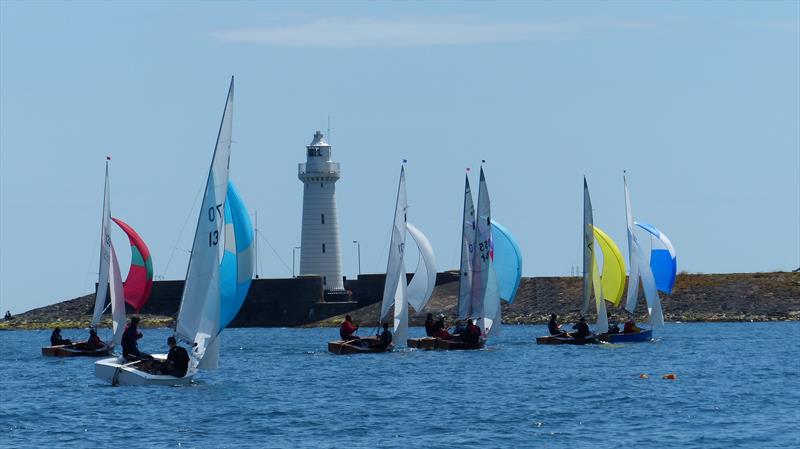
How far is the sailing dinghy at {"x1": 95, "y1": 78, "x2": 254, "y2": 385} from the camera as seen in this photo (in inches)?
1439

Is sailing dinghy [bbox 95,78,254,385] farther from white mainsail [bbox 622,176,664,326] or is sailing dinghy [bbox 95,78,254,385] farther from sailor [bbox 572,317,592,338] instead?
white mainsail [bbox 622,176,664,326]

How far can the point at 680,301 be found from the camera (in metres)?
86.2

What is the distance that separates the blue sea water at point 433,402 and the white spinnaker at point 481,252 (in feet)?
8.52

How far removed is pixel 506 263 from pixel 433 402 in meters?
24.0

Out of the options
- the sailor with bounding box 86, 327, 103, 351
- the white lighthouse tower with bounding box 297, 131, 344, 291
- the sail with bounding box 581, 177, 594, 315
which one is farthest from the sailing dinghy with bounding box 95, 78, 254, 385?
the white lighthouse tower with bounding box 297, 131, 344, 291

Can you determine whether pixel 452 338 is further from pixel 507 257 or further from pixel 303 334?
pixel 303 334

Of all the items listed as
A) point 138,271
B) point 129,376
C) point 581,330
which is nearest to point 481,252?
point 581,330

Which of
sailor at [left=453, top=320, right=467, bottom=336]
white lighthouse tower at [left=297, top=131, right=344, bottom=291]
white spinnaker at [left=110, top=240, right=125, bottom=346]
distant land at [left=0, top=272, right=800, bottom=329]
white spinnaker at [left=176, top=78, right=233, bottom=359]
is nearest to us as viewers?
white spinnaker at [left=176, top=78, right=233, bottom=359]

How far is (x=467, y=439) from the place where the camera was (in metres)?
29.3

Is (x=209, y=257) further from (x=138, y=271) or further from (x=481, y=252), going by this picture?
(x=481, y=252)

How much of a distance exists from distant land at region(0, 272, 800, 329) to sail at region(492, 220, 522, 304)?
24.5m

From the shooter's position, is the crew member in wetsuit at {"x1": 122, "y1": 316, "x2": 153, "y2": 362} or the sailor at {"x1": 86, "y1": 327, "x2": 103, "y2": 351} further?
the sailor at {"x1": 86, "y1": 327, "x2": 103, "y2": 351}

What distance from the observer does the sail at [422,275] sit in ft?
190

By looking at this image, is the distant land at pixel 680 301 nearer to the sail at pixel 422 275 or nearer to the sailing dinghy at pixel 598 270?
the sailing dinghy at pixel 598 270
